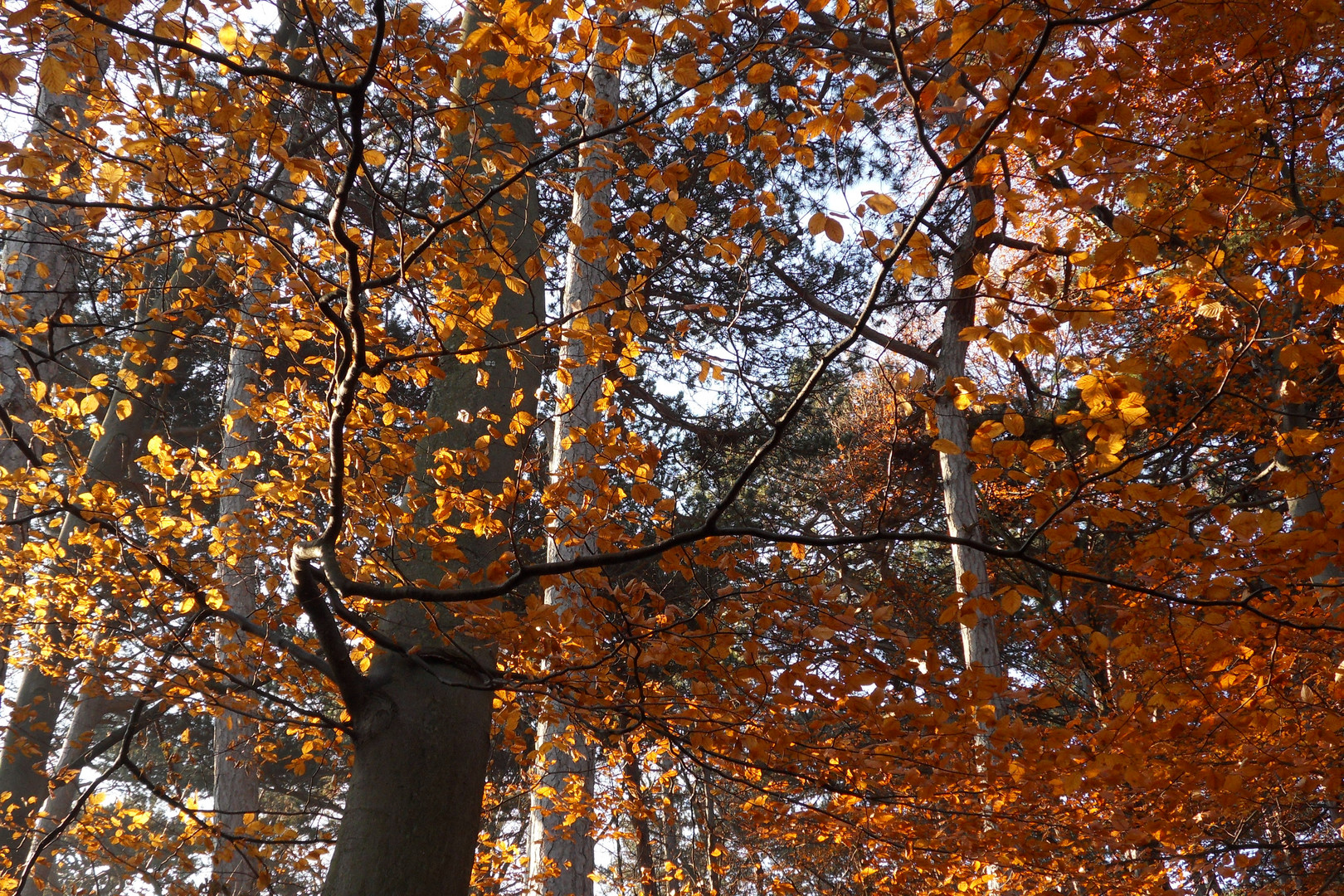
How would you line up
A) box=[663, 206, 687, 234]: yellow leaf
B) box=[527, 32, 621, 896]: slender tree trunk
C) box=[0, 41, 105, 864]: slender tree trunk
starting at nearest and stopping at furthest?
box=[663, 206, 687, 234]: yellow leaf, box=[0, 41, 105, 864]: slender tree trunk, box=[527, 32, 621, 896]: slender tree trunk

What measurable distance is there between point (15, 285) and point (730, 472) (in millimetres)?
6285

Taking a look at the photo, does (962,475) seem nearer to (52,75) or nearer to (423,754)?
(423,754)

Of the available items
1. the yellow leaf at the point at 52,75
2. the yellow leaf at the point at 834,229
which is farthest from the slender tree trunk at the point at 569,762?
the yellow leaf at the point at 52,75

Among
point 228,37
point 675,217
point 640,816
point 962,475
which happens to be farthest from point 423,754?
point 962,475

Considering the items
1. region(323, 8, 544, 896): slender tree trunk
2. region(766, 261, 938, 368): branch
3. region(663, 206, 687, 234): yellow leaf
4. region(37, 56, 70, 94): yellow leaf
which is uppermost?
region(766, 261, 938, 368): branch

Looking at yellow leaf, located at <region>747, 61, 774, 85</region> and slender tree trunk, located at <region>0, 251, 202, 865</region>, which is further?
slender tree trunk, located at <region>0, 251, 202, 865</region>

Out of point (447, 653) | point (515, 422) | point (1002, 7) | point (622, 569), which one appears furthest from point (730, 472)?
point (1002, 7)

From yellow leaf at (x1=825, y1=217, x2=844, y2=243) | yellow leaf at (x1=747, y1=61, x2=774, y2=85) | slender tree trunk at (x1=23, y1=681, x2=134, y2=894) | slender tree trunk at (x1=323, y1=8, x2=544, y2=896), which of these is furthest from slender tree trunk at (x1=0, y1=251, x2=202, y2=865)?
yellow leaf at (x1=825, y1=217, x2=844, y2=243)

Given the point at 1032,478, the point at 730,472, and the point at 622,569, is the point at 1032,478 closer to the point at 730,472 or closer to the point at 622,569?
the point at 622,569

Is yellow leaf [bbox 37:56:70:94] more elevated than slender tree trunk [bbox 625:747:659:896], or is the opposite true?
yellow leaf [bbox 37:56:70:94]

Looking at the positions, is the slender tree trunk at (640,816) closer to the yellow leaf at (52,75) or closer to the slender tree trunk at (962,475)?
the slender tree trunk at (962,475)

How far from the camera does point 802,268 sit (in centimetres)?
853

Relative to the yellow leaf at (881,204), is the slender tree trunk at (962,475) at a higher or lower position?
higher

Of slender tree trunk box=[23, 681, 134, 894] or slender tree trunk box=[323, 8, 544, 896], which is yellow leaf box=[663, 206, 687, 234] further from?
slender tree trunk box=[23, 681, 134, 894]
